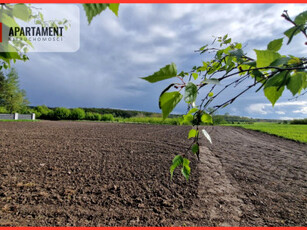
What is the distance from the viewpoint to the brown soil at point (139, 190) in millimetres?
2041

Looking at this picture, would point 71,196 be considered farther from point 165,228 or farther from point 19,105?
point 19,105

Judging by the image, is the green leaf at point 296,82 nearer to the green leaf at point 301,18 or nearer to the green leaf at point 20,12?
the green leaf at point 301,18

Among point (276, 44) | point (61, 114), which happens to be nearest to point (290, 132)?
point (276, 44)

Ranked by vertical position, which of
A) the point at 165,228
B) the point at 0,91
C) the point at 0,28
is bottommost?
the point at 165,228

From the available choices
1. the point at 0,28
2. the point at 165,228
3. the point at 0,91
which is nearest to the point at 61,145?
the point at 165,228

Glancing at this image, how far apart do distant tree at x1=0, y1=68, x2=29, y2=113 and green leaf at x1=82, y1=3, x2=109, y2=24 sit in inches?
858

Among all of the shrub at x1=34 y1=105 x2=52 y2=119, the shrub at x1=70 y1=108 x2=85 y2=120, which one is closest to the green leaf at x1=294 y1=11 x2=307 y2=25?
the shrub at x1=70 y1=108 x2=85 y2=120

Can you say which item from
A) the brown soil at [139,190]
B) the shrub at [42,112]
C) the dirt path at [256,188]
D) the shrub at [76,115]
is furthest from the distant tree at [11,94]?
the dirt path at [256,188]

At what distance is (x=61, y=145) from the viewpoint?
4.78 meters

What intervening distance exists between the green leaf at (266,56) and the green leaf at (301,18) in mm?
122

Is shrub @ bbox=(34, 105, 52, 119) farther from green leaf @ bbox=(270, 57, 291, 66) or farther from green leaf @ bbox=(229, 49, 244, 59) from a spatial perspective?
green leaf @ bbox=(270, 57, 291, 66)

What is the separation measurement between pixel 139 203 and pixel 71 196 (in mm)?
920

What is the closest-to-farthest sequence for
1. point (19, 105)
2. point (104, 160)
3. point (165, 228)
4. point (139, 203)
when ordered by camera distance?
point (165, 228)
point (139, 203)
point (104, 160)
point (19, 105)

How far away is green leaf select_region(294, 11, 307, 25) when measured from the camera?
18.7 inches
